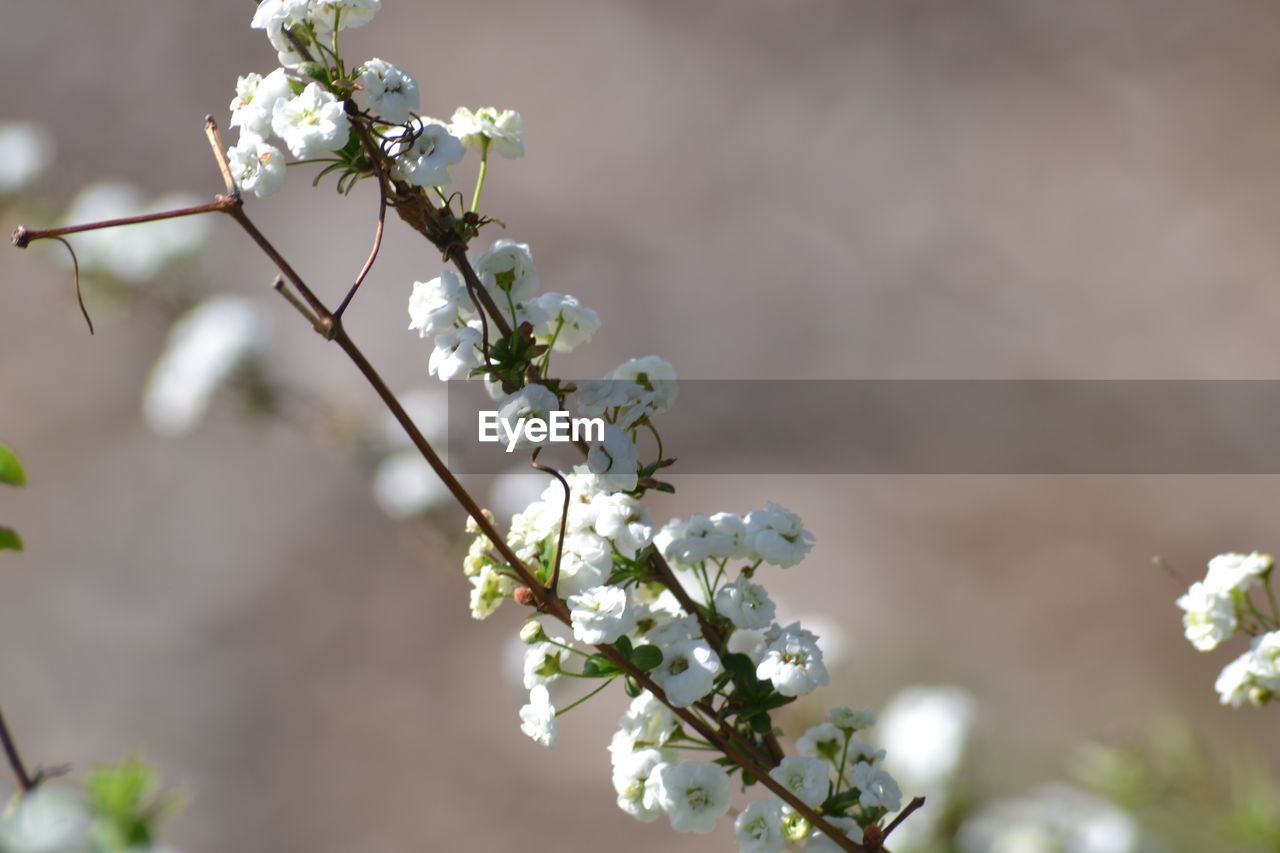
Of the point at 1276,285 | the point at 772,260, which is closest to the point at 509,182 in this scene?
the point at 772,260

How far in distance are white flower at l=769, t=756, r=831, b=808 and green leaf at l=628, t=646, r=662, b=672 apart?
0.13 m

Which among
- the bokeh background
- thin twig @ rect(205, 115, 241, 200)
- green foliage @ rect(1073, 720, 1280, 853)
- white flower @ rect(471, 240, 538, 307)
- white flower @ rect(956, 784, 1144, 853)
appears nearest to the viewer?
thin twig @ rect(205, 115, 241, 200)

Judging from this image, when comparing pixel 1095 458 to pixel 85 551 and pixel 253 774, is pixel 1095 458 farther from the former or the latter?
pixel 85 551

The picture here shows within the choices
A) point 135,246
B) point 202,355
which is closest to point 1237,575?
point 202,355

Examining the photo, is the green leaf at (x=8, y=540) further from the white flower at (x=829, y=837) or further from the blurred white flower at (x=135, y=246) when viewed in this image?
the blurred white flower at (x=135, y=246)

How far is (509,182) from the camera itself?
6199 mm

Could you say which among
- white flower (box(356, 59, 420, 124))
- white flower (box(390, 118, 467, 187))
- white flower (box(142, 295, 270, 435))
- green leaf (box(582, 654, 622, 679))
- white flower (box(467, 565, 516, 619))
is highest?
white flower (box(142, 295, 270, 435))

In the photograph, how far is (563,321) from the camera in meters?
0.97

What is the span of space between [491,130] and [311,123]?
0.62ft

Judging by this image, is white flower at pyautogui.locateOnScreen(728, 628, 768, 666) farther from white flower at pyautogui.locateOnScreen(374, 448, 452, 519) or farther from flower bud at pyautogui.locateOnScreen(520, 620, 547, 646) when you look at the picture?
white flower at pyautogui.locateOnScreen(374, 448, 452, 519)

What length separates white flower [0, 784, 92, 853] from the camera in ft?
1.73

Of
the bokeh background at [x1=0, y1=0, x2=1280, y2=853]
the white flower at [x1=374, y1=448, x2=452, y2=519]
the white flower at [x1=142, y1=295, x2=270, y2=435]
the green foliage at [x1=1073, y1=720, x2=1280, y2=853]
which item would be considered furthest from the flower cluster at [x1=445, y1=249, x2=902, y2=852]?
the bokeh background at [x1=0, y1=0, x2=1280, y2=853]

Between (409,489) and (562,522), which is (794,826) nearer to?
(562,522)

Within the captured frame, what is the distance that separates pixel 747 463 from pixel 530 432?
4.42 meters
